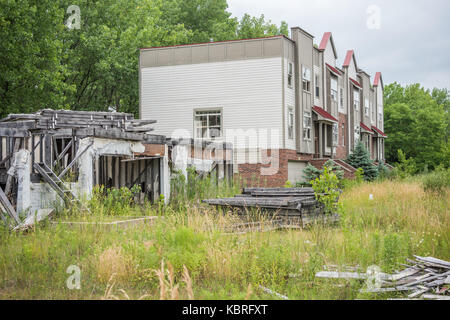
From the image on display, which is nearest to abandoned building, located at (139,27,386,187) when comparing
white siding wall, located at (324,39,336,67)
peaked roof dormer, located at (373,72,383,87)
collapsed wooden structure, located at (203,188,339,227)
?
white siding wall, located at (324,39,336,67)

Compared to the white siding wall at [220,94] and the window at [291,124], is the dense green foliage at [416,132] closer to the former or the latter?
the window at [291,124]

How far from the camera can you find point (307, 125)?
30.9 metres

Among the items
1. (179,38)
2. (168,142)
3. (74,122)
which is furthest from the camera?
(179,38)

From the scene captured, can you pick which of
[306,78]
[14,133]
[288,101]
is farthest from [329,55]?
[14,133]

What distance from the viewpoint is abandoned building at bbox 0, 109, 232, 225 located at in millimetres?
12297

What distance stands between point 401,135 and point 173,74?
3701cm

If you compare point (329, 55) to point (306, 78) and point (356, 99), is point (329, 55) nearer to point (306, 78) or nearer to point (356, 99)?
point (306, 78)

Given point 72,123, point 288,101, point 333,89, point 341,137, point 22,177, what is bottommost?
point 22,177

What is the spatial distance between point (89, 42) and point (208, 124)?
1051 centimetres

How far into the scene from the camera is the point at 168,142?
17.4 metres

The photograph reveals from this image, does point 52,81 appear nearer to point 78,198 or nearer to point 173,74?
point 173,74

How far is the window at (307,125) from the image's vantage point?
30312 millimetres
